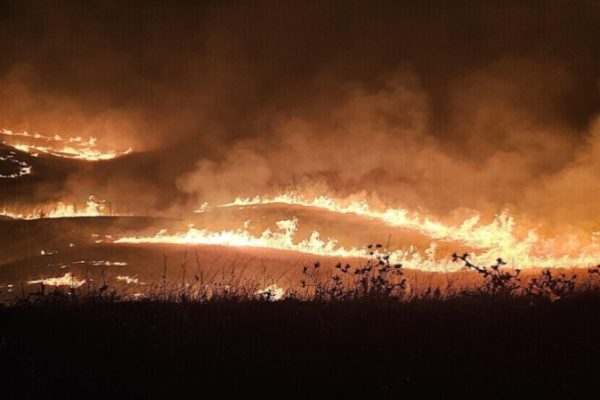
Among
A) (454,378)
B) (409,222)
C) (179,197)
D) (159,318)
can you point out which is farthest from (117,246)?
(454,378)

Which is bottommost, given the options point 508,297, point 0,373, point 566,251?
point 0,373

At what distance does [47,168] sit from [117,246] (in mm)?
17009

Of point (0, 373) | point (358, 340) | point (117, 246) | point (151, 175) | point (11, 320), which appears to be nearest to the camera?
point (0, 373)

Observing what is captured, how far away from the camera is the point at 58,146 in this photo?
170 feet

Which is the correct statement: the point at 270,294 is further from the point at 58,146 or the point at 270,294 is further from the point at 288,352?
the point at 58,146

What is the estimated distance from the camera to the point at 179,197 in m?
39.7

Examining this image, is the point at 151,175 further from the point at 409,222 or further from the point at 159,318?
the point at 159,318

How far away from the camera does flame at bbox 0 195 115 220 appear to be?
35812 mm

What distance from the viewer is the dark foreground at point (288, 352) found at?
5039 mm

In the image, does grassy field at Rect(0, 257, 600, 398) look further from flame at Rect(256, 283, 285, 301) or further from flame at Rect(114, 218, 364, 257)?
flame at Rect(114, 218, 364, 257)

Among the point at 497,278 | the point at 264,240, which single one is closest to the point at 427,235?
the point at 264,240

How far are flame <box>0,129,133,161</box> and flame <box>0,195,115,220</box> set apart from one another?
26.4ft

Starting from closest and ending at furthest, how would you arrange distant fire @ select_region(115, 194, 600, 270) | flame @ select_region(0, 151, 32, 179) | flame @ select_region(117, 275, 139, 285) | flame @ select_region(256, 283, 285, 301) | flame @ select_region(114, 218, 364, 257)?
flame @ select_region(256, 283, 285, 301) → distant fire @ select_region(115, 194, 600, 270) → flame @ select_region(117, 275, 139, 285) → flame @ select_region(114, 218, 364, 257) → flame @ select_region(0, 151, 32, 179)

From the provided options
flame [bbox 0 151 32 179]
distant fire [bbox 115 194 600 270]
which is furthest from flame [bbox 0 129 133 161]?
distant fire [bbox 115 194 600 270]
